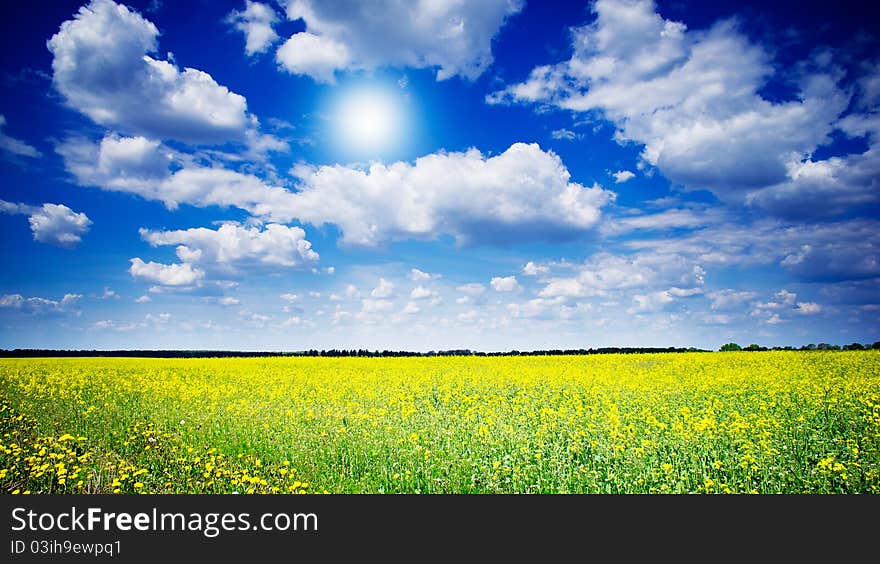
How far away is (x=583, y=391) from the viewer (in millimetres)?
17469

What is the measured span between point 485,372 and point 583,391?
8.42 metres

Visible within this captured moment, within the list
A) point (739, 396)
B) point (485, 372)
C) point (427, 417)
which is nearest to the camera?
point (427, 417)

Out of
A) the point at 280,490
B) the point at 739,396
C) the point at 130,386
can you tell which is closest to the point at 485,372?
the point at 739,396

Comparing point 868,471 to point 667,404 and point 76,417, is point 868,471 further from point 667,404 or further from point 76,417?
point 76,417

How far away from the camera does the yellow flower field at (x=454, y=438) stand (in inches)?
330

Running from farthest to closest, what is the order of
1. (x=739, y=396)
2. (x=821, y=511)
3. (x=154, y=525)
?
(x=739, y=396) → (x=821, y=511) → (x=154, y=525)

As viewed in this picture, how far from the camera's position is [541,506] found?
721 centimetres

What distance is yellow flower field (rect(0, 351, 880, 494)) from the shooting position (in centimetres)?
838

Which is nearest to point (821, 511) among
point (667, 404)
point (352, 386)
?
point (667, 404)

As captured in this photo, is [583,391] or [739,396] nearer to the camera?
[739,396]

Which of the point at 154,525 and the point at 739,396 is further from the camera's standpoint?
Result: the point at 739,396

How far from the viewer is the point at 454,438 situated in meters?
10.7

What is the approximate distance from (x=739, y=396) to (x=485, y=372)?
11.7m

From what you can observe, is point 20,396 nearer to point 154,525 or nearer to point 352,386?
point 352,386
